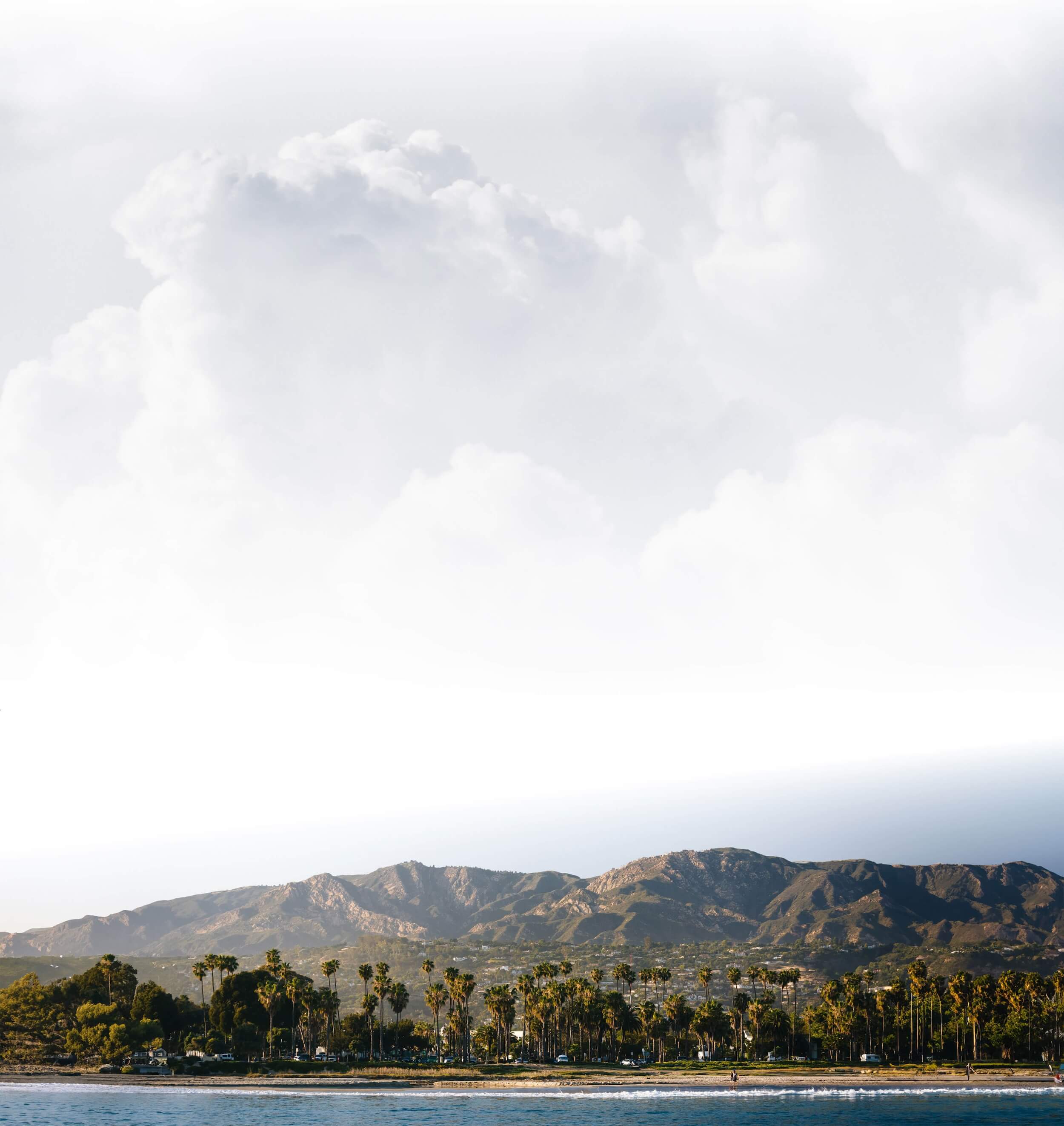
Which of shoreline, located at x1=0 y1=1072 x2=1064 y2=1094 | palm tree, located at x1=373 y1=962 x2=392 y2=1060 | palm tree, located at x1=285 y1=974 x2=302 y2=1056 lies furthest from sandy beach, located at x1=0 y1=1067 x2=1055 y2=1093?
palm tree, located at x1=373 y1=962 x2=392 y2=1060

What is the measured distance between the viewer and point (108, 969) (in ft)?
530

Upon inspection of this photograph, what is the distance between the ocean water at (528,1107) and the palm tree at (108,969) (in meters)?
27.1

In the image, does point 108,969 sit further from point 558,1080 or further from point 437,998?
point 558,1080

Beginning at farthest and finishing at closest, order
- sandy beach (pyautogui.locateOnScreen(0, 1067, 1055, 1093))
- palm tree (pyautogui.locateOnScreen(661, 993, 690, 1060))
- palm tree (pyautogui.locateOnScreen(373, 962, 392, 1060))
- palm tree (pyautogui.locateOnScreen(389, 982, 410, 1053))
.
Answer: palm tree (pyautogui.locateOnScreen(389, 982, 410, 1053)) → palm tree (pyautogui.locateOnScreen(661, 993, 690, 1060)) → palm tree (pyautogui.locateOnScreen(373, 962, 392, 1060)) → sandy beach (pyautogui.locateOnScreen(0, 1067, 1055, 1093))

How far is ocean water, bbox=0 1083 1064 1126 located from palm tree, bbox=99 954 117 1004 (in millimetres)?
27136

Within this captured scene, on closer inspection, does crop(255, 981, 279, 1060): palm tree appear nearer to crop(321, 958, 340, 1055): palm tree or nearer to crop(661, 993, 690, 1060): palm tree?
crop(321, 958, 340, 1055): palm tree

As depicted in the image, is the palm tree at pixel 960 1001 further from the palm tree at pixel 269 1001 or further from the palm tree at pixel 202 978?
the palm tree at pixel 202 978

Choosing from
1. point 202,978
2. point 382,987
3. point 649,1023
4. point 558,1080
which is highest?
point 202,978

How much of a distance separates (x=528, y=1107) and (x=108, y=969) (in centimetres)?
8766

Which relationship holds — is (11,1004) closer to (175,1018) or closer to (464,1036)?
(175,1018)

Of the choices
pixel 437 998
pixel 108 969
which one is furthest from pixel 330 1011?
pixel 108 969

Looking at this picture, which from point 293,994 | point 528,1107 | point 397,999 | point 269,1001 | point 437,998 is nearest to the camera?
point 528,1107

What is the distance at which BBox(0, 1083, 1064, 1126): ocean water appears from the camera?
10750 cm

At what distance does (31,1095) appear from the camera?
123 metres
